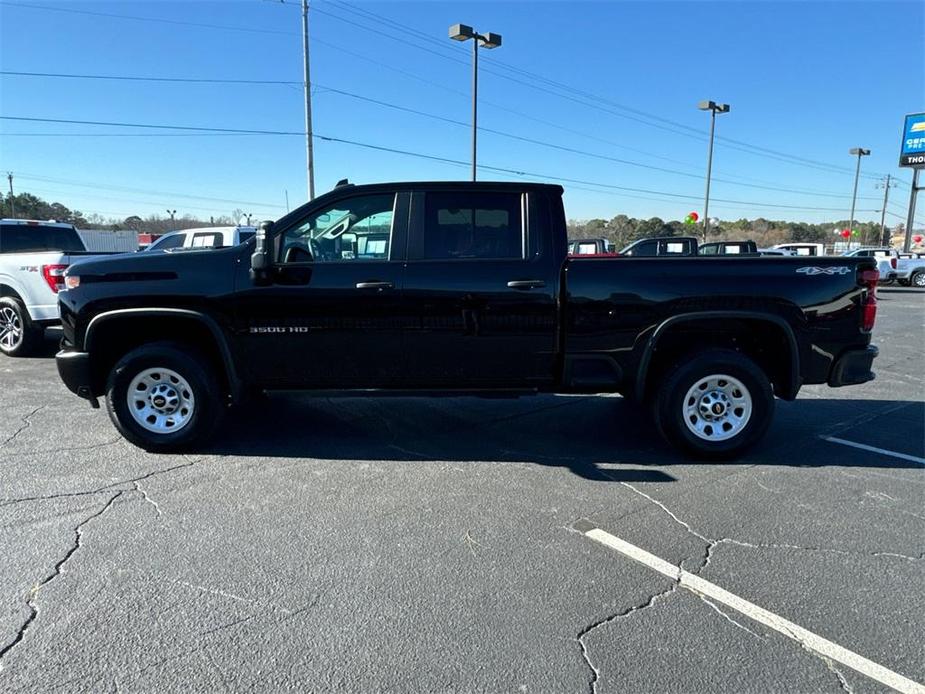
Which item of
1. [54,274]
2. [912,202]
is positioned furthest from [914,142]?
[54,274]

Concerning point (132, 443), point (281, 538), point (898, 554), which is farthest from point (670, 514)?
point (132, 443)

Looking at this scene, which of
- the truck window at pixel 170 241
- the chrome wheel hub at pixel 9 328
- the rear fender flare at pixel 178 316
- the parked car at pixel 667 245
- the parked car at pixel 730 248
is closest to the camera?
the rear fender flare at pixel 178 316

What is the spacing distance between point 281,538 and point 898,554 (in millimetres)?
3446

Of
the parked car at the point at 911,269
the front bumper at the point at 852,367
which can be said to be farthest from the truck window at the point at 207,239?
the parked car at the point at 911,269

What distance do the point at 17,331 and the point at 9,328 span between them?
156mm

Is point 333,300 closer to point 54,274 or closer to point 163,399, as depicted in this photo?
point 163,399

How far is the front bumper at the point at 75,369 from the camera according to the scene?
15.5ft

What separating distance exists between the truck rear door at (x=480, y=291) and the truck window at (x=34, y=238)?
7.43 meters

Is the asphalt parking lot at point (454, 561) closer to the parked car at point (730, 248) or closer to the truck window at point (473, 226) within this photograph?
the truck window at point (473, 226)

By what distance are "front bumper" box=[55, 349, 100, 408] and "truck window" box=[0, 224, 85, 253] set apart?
5646mm

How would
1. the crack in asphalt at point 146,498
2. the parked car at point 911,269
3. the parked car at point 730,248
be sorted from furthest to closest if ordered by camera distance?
the parked car at point 911,269 → the parked car at point 730,248 → the crack in asphalt at point 146,498

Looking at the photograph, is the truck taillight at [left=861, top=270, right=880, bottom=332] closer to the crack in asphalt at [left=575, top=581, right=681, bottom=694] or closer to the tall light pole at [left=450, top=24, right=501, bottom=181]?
the crack in asphalt at [left=575, top=581, right=681, bottom=694]

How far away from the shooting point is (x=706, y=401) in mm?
4801

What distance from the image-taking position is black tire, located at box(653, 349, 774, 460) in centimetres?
470
